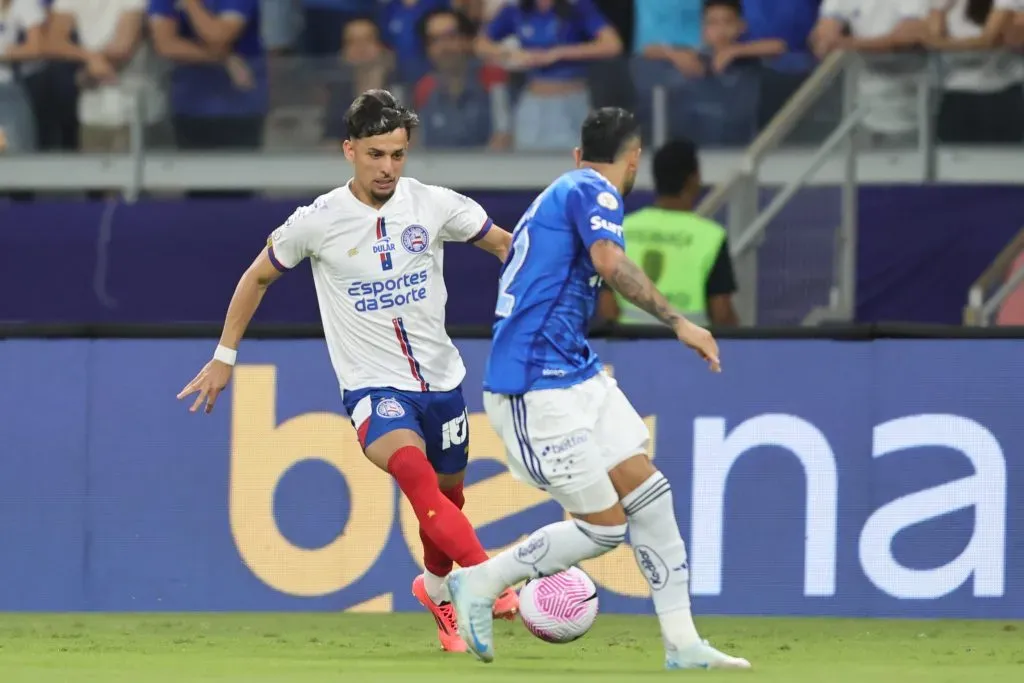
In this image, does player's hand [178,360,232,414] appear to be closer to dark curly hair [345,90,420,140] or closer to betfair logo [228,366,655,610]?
dark curly hair [345,90,420,140]

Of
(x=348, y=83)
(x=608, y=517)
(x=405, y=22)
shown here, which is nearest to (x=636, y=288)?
(x=608, y=517)

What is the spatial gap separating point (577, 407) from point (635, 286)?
20.3 inches

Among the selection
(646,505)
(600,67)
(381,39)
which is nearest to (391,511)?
(646,505)

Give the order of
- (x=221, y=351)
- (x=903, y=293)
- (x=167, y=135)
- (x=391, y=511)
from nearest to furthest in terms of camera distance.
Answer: (x=221, y=351) → (x=391, y=511) → (x=903, y=293) → (x=167, y=135)

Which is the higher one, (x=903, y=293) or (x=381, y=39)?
(x=381, y=39)

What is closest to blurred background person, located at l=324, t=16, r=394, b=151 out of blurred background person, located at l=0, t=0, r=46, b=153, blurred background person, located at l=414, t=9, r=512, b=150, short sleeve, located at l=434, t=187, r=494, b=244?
blurred background person, located at l=414, t=9, r=512, b=150

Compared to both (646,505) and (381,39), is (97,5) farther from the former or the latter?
(646,505)

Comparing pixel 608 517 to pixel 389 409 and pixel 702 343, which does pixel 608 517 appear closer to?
pixel 702 343

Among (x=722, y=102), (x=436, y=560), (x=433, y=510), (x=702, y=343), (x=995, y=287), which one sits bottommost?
(x=436, y=560)

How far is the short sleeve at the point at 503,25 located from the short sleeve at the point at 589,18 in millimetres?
485

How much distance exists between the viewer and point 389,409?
867 cm

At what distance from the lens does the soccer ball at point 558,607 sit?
7.82 metres

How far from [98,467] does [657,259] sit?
3054 mm

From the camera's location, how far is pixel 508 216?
1332cm
